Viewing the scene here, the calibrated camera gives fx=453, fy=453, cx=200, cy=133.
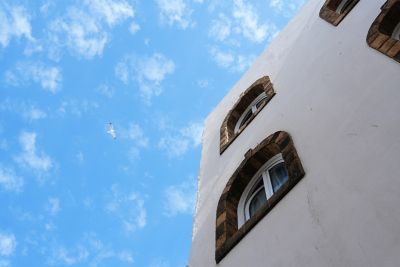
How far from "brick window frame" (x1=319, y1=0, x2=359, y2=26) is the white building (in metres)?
0.03

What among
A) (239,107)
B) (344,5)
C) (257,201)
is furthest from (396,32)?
(239,107)

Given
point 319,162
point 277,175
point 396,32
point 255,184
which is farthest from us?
point 255,184

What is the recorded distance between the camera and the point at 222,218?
582 centimetres

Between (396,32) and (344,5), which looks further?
(344,5)

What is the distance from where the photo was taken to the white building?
3.54m

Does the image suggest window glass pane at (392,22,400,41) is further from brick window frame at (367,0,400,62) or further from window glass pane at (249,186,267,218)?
window glass pane at (249,186,267,218)

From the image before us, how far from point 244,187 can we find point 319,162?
6.43 feet

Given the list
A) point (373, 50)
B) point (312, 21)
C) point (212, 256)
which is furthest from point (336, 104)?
point (312, 21)

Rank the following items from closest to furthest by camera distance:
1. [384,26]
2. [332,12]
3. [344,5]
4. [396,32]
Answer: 1. [384,26]
2. [396,32]
3. [332,12]
4. [344,5]

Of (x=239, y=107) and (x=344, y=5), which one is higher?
(x=344, y=5)

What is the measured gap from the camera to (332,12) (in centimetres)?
741

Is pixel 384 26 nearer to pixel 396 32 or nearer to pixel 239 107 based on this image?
pixel 396 32

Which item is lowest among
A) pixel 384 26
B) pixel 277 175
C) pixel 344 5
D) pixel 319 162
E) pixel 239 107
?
pixel 319 162

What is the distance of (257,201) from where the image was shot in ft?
20.1
